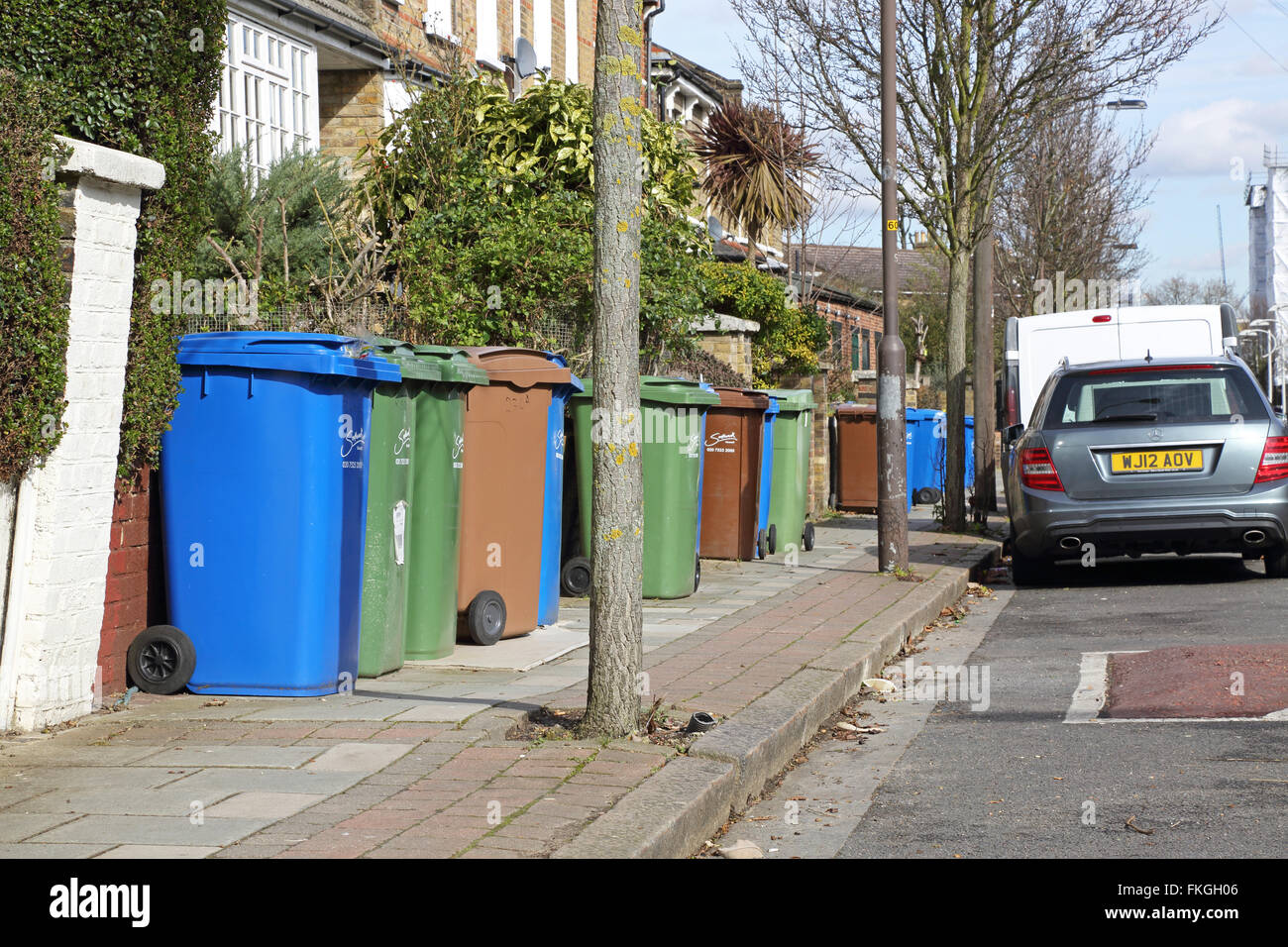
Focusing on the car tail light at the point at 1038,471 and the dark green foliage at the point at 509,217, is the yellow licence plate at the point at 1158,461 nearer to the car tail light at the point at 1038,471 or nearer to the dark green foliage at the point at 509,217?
the car tail light at the point at 1038,471

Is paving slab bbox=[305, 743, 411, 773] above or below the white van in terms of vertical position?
below

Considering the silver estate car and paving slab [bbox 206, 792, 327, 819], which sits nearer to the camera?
paving slab [bbox 206, 792, 327, 819]

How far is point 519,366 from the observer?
27.6 ft

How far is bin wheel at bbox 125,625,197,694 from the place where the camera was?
6387 millimetres

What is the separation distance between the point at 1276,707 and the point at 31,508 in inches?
203

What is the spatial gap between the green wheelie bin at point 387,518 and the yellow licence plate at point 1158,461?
5.75 m

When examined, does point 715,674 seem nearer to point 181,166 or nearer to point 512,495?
point 512,495

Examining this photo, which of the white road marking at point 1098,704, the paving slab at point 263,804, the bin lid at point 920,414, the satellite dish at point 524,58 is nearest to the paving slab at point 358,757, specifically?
the paving slab at point 263,804

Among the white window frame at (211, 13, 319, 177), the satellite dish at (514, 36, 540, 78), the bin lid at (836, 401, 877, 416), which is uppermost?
the satellite dish at (514, 36, 540, 78)

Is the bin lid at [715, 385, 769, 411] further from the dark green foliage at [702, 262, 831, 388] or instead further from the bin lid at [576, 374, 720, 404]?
the dark green foliage at [702, 262, 831, 388]

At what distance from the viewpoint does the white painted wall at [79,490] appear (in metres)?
5.73

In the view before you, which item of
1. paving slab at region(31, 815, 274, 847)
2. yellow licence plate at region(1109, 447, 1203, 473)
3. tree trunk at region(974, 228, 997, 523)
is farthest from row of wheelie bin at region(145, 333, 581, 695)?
tree trunk at region(974, 228, 997, 523)

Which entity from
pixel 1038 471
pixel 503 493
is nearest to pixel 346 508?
pixel 503 493

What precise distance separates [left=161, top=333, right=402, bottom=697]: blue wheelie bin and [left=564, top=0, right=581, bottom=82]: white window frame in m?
18.7
